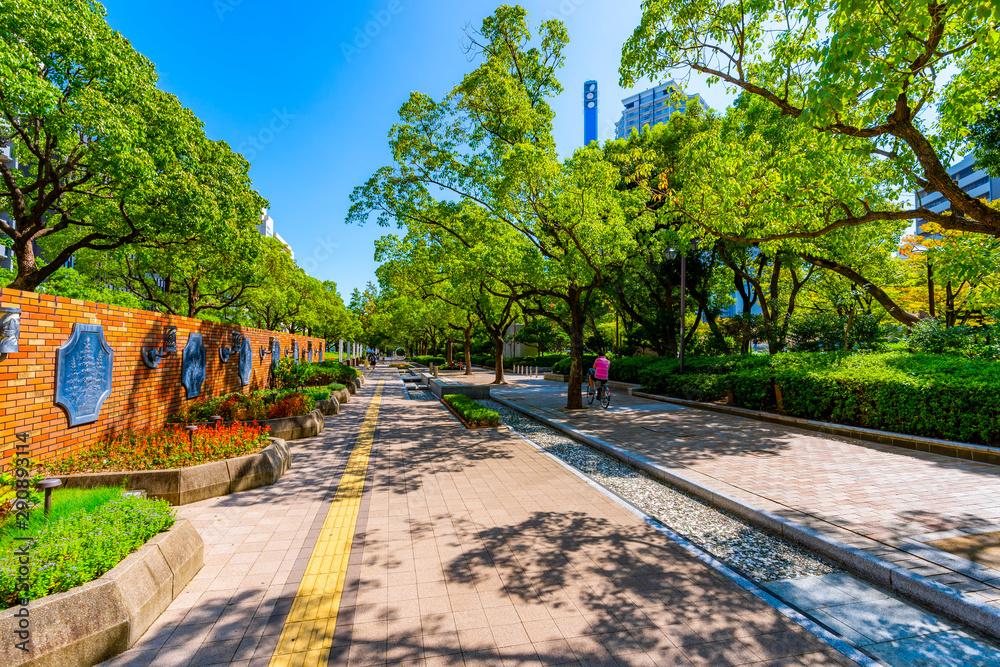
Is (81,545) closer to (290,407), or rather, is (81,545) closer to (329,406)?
(290,407)

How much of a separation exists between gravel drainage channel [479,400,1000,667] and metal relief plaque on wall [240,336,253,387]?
10760mm

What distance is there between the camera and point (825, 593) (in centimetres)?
355

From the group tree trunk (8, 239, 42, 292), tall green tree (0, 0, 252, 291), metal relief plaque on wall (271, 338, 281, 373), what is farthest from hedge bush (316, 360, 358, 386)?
tree trunk (8, 239, 42, 292)

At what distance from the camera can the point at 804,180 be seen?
28.9 feet

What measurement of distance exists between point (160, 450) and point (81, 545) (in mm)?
3153

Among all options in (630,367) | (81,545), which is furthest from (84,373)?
(630,367)

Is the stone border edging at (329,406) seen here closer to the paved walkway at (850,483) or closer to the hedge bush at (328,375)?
the hedge bush at (328,375)

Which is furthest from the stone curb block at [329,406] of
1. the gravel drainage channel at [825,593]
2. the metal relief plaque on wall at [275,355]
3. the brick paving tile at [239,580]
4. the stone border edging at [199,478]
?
the gravel drainage channel at [825,593]

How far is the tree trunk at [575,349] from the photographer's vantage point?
1332 centimetres

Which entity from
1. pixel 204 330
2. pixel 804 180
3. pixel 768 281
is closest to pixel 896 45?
pixel 804 180

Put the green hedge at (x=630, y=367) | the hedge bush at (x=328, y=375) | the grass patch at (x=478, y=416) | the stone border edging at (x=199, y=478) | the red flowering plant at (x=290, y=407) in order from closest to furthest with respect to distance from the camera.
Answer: the stone border edging at (x=199, y=478)
the red flowering plant at (x=290, y=407)
the grass patch at (x=478, y=416)
the hedge bush at (x=328, y=375)
the green hedge at (x=630, y=367)

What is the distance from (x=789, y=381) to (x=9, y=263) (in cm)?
5554

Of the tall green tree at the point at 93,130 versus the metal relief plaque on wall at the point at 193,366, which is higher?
the tall green tree at the point at 93,130

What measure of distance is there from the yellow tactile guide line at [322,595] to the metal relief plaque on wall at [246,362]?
26.8ft
